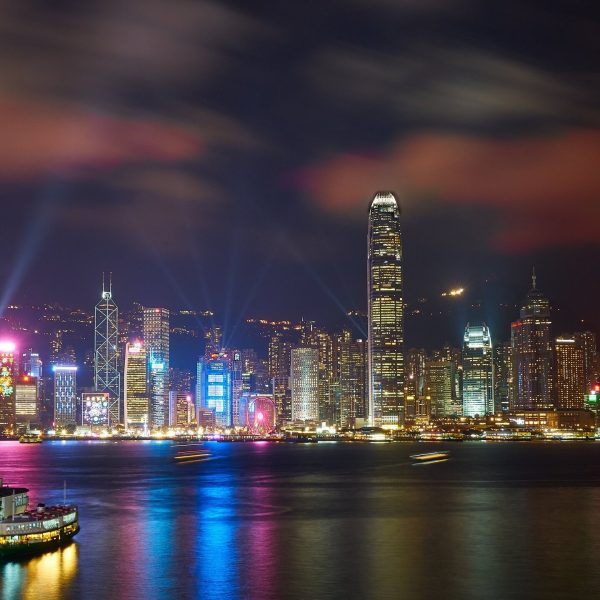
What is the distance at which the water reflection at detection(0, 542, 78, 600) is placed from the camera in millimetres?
48594

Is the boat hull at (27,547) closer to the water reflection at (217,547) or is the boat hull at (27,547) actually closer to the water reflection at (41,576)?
the water reflection at (41,576)

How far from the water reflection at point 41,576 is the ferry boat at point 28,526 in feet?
3.41

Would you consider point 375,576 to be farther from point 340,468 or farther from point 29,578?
point 340,468

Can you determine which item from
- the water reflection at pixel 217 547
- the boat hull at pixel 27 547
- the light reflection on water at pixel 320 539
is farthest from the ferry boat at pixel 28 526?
the water reflection at pixel 217 547

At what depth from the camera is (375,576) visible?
53.2 meters

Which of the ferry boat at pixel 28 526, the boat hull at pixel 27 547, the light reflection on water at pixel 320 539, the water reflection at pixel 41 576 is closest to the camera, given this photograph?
the water reflection at pixel 41 576

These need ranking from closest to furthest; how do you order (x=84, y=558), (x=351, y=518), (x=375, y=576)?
(x=375, y=576), (x=84, y=558), (x=351, y=518)

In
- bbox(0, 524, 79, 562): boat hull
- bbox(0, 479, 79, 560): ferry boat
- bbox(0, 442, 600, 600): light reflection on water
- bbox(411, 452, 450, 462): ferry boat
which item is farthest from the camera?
bbox(411, 452, 450, 462): ferry boat

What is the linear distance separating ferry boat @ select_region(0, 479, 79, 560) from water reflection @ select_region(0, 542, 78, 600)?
3.41 feet

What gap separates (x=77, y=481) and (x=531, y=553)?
67.9 metres

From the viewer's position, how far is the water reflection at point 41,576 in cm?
4859

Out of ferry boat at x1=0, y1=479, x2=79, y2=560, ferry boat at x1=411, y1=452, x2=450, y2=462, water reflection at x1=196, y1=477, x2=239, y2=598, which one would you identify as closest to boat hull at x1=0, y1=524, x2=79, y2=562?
ferry boat at x1=0, y1=479, x2=79, y2=560

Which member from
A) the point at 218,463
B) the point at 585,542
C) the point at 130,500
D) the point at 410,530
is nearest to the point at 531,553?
the point at 585,542

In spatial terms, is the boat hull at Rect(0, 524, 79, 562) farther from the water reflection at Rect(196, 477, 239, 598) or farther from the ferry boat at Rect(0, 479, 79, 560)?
the water reflection at Rect(196, 477, 239, 598)
